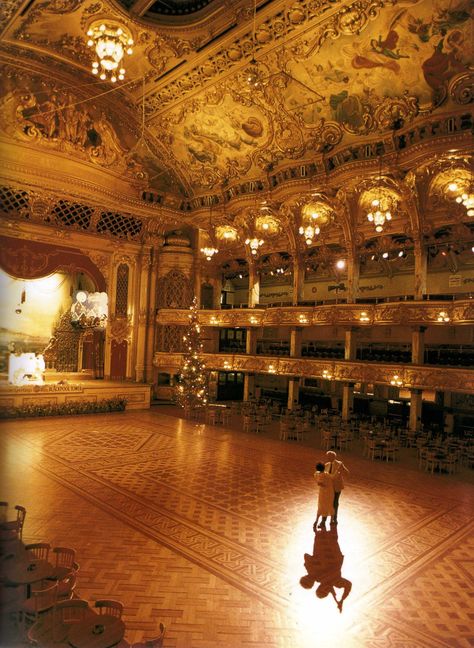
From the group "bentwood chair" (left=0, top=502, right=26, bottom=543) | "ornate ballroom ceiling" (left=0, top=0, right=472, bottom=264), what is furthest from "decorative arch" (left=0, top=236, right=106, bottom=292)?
"bentwood chair" (left=0, top=502, right=26, bottom=543)

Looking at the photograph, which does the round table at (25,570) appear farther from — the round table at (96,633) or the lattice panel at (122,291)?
the lattice panel at (122,291)

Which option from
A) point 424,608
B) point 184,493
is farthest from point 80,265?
point 424,608

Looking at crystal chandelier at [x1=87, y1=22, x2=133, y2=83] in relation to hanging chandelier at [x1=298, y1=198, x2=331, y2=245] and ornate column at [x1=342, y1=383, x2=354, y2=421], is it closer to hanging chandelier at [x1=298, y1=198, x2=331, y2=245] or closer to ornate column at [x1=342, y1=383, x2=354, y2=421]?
hanging chandelier at [x1=298, y1=198, x2=331, y2=245]

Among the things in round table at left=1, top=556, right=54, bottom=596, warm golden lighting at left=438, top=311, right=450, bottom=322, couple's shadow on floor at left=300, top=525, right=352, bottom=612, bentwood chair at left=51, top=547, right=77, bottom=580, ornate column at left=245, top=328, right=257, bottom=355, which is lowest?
couple's shadow on floor at left=300, top=525, right=352, bottom=612

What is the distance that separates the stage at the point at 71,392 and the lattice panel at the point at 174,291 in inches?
179

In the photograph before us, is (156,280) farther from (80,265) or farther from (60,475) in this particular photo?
(60,475)

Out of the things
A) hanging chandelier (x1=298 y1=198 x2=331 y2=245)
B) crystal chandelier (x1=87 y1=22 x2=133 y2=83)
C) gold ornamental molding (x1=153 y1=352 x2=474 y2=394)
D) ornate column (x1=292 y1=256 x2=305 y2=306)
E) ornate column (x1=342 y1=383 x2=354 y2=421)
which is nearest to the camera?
crystal chandelier (x1=87 y1=22 x2=133 y2=83)

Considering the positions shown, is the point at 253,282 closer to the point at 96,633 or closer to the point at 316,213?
the point at 316,213

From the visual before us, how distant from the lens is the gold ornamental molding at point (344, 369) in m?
14.8

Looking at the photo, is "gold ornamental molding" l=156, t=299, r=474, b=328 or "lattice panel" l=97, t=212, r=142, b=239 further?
"lattice panel" l=97, t=212, r=142, b=239

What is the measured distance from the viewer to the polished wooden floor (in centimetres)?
539

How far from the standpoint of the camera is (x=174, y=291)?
76.2ft

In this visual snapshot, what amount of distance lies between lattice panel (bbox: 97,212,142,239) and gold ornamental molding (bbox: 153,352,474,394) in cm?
579

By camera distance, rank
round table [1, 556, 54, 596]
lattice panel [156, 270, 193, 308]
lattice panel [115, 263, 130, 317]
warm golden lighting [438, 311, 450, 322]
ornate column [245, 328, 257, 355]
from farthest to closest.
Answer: lattice panel [156, 270, 193, 308], ornate column [245, 328, 257, 355], lattice panel [115, 263, 130, 317], warm golden lighting [438, 311, 450, 322], round table [1, 556, 54, 596]
